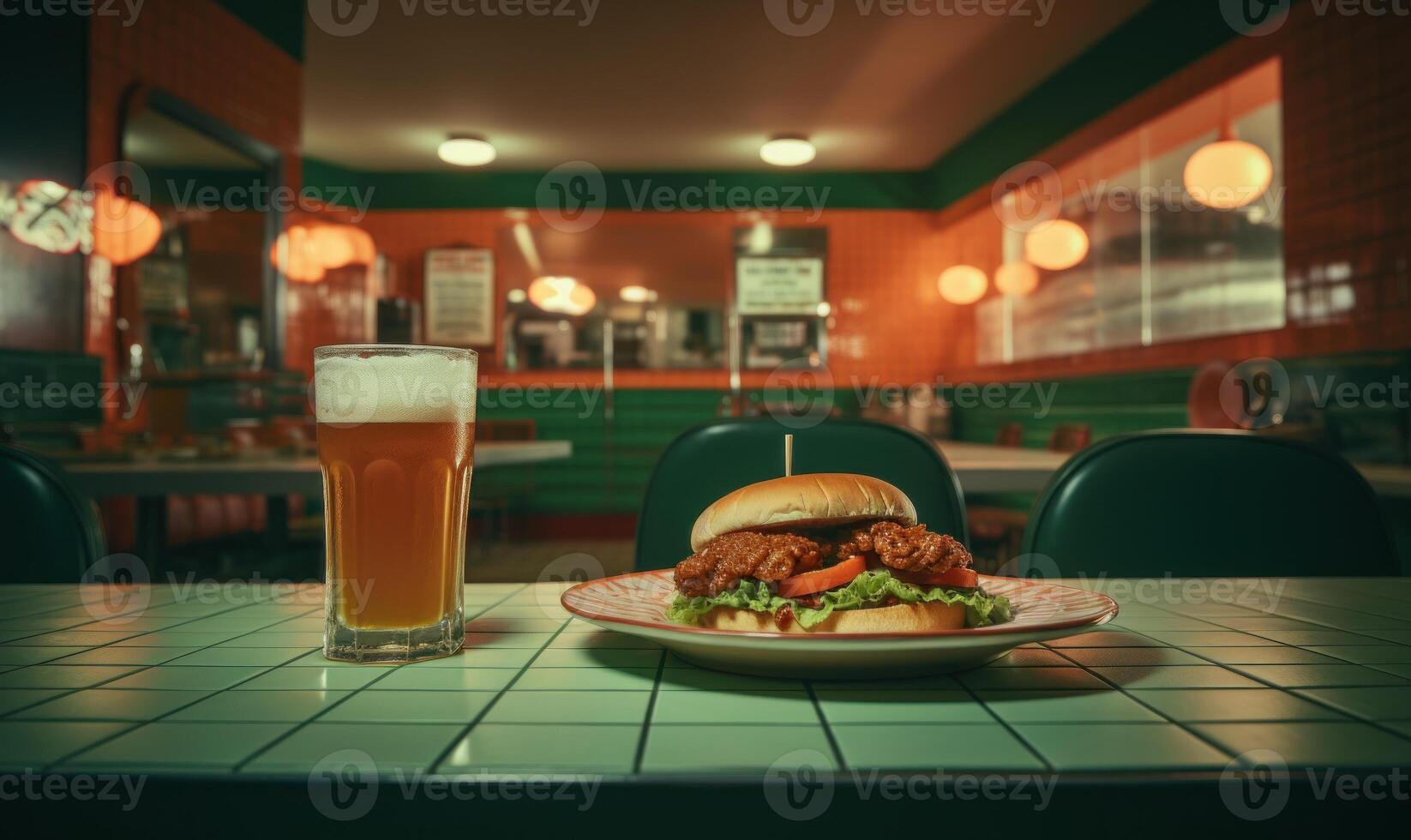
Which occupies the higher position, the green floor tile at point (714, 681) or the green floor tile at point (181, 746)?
the green floor tile at point (181, 746)

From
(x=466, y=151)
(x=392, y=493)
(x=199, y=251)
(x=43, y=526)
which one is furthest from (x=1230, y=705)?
(x=466, y=151)

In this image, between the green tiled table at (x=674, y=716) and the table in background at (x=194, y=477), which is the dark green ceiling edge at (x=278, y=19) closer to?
the table in background at (x=194, y=477)

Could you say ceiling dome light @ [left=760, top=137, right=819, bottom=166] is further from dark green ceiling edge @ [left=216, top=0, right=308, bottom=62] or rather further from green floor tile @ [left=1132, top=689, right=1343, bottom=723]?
green floor tile @ [left=1132, top=689, right=1343, bottom=723]

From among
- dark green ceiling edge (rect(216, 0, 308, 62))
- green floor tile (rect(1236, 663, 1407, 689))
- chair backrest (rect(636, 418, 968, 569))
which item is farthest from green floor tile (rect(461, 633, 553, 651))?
dark green ceiling edge (rect(216, 0, 308, 62))

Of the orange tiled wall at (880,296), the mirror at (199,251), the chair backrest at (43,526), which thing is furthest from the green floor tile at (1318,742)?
the orange tiled wall at (880,296)

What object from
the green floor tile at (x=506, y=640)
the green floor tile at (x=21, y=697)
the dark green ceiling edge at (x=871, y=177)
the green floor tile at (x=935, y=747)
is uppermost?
the dark green ceiling edge at (x=871, y=177)

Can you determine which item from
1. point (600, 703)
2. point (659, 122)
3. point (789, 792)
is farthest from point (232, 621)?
point (659, 122)
